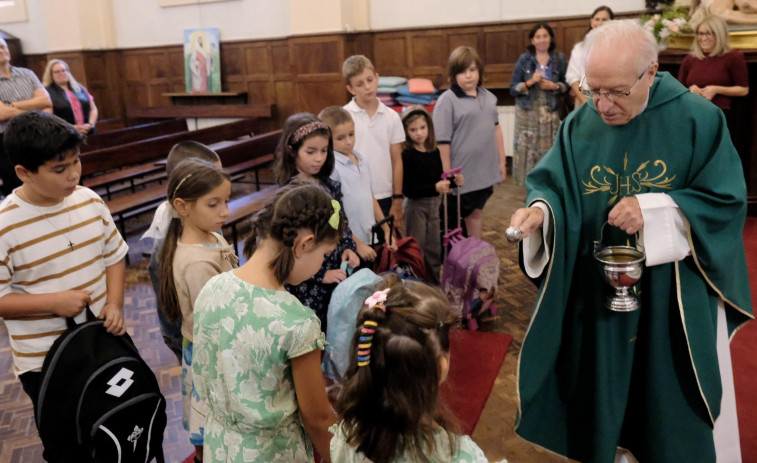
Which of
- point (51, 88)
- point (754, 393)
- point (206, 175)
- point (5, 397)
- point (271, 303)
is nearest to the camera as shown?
point (271, 303)

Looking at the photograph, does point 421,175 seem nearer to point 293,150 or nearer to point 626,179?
point 293,150

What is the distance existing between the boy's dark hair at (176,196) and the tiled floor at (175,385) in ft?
3.00

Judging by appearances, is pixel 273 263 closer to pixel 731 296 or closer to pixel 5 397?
pixel 731 296

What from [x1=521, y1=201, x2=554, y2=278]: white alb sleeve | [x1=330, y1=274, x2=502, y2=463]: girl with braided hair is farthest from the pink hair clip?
[x1=521, y1=201, x2=554, y2=278]: white alb sleeve

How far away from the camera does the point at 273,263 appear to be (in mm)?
1666

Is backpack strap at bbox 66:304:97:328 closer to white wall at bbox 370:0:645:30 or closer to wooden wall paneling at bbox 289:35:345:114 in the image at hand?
wooden wall paneling at bbox 289:35:345:114

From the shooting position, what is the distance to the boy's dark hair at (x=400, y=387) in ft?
4.50

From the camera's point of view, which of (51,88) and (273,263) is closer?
(273,263)

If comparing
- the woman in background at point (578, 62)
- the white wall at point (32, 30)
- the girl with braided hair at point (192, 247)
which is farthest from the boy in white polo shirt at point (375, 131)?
the white wall at point (32, 30)

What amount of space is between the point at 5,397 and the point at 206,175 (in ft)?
6.67

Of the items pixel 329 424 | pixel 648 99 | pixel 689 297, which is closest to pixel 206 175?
pixel 329 424

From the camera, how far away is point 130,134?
8.17m

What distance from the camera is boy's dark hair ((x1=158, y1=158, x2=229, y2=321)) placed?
2.29m

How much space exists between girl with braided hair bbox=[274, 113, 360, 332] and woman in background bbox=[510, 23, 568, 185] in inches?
157
